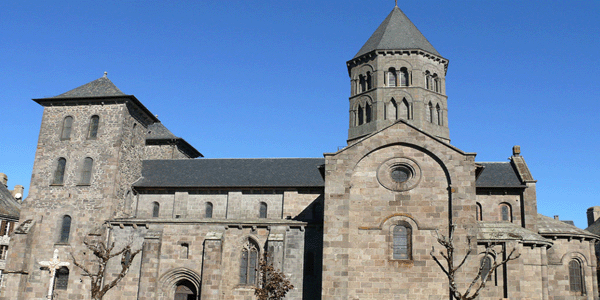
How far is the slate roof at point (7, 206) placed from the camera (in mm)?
46053

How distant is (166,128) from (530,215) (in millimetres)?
29664

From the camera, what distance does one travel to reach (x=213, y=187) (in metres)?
35.2

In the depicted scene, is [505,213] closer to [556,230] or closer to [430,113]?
[556,230]

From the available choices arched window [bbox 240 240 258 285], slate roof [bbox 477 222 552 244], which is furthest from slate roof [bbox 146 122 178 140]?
slate roof [bbox 477 222 552 244]

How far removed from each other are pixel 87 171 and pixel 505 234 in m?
26.6

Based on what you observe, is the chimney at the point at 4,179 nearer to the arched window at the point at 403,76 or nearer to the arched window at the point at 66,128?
the arched window at the point at 66,128

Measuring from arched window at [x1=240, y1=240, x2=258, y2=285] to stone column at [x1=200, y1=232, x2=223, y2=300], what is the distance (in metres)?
1.61

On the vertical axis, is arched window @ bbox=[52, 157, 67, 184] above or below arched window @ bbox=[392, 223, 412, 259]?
above

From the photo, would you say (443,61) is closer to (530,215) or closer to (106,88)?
(530,215)

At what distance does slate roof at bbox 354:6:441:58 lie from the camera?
127 feet

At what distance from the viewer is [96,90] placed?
3631 centimetres

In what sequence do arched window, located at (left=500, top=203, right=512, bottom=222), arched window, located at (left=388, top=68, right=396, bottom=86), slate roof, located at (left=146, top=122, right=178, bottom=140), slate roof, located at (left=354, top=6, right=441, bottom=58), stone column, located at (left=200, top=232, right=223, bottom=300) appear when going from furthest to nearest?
slate roof, located at (left=146, top=122, right=178, bottom=140) → slate roof, located at (left=354, top=6, right=441, bottom=58) → arched window, located at (left=388, top=68, right=396, bottom=86) → arched window, located at (left=500, top=203, right=512, bottom=222) → stone column, located at (left=200, top=232, right=223, bottom=300)

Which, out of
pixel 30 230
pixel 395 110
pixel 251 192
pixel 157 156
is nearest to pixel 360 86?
pixel 395 110

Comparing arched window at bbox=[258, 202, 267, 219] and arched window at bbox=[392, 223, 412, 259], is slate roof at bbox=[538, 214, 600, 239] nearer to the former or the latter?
arched window at bbox=[392, 223, 412, 259]
